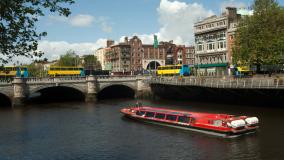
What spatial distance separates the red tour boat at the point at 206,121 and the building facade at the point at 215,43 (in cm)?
5251

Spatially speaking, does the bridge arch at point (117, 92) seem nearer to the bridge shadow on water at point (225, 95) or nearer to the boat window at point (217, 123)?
the bridge shadow on water at point (225, 95)

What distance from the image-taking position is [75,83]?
9012cm

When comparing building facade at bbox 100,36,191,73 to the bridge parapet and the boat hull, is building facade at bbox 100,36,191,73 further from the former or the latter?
the boat hull

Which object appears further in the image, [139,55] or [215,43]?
[139,55]

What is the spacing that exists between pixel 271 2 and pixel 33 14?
2586 inches

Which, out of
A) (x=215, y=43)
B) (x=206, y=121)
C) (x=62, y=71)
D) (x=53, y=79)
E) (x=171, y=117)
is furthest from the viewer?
(x=215, y=43)

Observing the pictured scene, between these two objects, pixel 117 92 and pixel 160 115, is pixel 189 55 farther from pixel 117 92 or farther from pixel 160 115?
pixel 160 115

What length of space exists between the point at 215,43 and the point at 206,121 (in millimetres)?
70870

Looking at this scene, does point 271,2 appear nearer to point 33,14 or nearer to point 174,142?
point 174,142

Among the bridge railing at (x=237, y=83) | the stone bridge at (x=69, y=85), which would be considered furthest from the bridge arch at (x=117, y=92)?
the bridge railing at (x=237, y=83)

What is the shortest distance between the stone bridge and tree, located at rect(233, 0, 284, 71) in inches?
1400

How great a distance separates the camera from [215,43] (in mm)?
111688

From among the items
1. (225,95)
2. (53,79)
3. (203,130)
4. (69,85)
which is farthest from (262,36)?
(53,79)

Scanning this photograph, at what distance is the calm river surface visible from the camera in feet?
115
